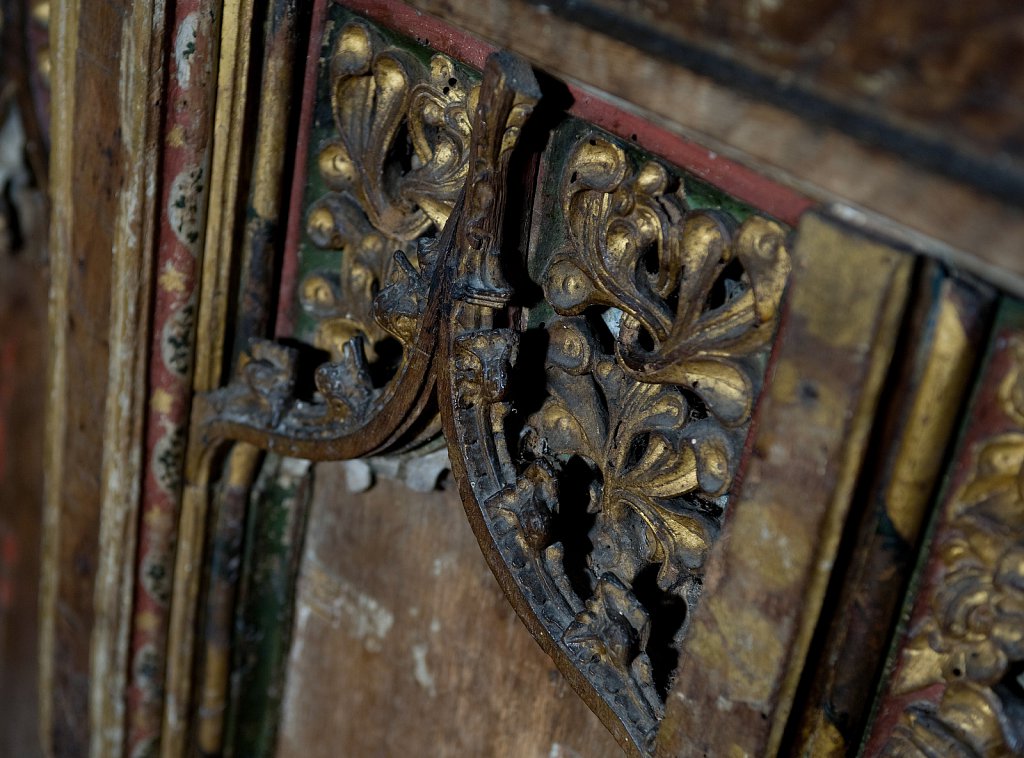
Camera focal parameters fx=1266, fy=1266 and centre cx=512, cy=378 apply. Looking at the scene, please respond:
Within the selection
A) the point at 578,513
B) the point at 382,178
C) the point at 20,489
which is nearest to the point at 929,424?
the point at 578,513

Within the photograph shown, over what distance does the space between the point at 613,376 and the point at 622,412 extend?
21 millimetres

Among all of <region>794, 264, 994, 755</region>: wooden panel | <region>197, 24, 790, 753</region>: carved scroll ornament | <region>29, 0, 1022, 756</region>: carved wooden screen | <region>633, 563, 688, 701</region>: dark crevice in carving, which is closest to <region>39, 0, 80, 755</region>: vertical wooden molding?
<region>29, 0, 1022, 756</region>: carved wooden screen

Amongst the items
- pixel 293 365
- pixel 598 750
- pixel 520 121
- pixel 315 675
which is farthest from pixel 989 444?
pixel 315 675

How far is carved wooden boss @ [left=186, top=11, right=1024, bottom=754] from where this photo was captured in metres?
0.52

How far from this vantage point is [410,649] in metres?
0.92

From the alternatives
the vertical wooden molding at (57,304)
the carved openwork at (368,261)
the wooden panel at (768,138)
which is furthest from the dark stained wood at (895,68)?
the vertical wooden molding at (57,304)

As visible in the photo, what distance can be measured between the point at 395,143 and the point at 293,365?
0.58 ft

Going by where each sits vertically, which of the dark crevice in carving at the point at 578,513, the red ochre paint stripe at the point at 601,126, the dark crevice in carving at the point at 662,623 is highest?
the red ochre paint stripe at the point at 601,126

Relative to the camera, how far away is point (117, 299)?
0.86m

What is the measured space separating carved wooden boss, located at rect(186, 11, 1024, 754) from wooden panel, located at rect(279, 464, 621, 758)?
0.11 meters

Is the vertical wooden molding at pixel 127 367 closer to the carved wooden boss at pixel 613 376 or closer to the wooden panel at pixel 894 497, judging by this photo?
the carved wooden boss at pixel 613 376

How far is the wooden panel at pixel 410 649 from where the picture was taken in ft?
2.72

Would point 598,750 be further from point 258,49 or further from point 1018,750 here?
point 258,49

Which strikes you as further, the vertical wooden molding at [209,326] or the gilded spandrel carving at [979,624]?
the vertical wooden molding at [209,326]
